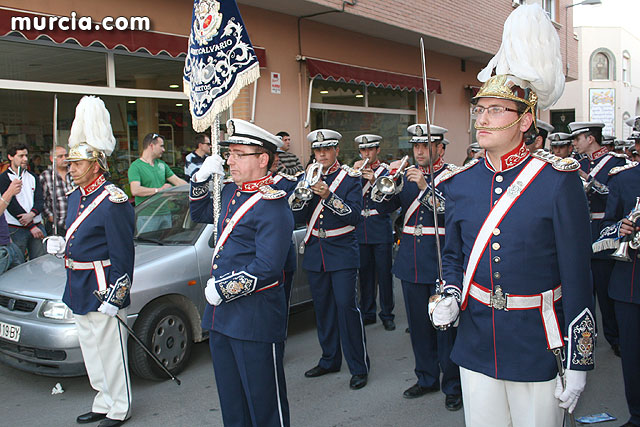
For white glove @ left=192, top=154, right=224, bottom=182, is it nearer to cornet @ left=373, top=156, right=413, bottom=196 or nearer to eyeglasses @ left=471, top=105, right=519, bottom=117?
cornet @ left=373, top=156, right=413, bottom=196

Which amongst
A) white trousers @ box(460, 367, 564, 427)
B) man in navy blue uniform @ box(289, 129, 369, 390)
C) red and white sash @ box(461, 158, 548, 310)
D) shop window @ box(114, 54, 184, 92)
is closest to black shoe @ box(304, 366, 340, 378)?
man in navy blue uniform @ box(289, 129, 369, 390)

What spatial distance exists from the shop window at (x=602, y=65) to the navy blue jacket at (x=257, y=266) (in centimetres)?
4379

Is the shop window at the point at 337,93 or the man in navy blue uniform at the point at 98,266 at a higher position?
the shop window at the point at 337,93

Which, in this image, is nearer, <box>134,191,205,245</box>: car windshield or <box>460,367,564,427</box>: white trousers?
<box>460,367,564,427</box>: white trousers

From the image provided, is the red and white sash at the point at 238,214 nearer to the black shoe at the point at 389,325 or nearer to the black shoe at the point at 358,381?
the black shoe at the point at 358,381

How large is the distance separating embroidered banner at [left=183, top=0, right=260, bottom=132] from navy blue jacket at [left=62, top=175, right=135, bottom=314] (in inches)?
38.5

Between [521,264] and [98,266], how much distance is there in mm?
3005

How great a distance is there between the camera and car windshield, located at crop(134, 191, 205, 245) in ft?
19.7

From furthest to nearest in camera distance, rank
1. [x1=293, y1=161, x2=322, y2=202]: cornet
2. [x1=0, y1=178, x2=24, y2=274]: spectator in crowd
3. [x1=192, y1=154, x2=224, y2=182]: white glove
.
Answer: [x1=0, y1=178, x2=24, y2=274]: spectator in crowd < [x1=293, y1=161, x2=322, y2=202]: cornet < [x1=192, y1=154, x2=224, y2=182]: white glove

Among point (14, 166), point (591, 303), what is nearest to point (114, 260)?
point (591, 303)

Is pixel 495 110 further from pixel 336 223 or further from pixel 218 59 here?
pixel 336 223

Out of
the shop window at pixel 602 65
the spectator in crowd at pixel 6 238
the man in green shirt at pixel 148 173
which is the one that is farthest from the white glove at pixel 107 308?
the shop window at pixel 602 65

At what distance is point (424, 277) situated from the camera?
4.96 metres

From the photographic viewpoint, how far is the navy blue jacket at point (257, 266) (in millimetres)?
3355
